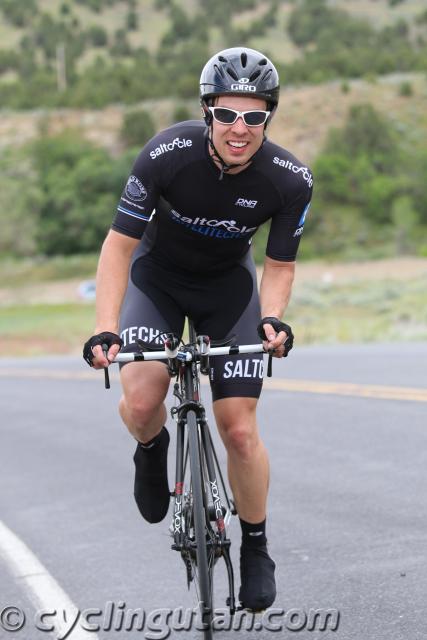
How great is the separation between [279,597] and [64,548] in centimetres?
171

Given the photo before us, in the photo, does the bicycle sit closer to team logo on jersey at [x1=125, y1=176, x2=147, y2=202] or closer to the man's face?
team logo on jersey at [x1=125, y1=176, x2=147, y2=202]

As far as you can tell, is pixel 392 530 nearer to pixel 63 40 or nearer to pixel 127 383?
pixel 127 383

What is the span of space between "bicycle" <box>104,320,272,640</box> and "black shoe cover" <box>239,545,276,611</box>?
14cm

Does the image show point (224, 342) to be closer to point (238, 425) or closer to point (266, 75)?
point (238, 425)

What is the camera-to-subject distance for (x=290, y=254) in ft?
17.4

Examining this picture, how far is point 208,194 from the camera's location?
5.14m

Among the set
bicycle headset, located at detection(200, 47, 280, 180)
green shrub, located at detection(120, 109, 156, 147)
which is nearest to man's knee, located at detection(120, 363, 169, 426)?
bicycle headset, located at detection(200, 47, 280, 180)

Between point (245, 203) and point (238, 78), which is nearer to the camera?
point (238, 78)

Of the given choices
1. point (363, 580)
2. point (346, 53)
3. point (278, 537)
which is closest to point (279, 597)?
point (363, 580)

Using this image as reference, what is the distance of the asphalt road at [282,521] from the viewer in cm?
512

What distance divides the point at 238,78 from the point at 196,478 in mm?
1643

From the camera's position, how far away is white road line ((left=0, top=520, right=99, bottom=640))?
500cm

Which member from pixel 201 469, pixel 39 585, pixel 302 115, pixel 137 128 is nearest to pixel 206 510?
pixel 201 469

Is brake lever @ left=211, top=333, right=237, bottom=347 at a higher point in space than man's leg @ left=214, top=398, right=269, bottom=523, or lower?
higher
